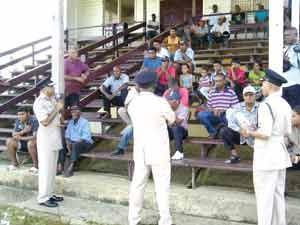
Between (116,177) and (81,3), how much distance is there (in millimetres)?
11716

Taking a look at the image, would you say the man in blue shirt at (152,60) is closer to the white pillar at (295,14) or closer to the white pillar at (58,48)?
the white pillar at (58,48)

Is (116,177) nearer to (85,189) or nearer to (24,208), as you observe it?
(85,189)

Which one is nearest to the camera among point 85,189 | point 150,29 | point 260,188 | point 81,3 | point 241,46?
point 260,188

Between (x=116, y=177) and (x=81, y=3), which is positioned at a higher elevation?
(x=81, y=3)

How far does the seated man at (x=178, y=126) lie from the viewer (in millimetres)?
6250

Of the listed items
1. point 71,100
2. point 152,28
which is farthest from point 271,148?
point 152,28

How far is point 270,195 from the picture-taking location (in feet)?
14.1

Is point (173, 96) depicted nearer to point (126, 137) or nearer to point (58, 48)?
point (126, 137)

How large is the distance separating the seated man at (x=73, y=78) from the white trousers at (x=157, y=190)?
3.51 meters

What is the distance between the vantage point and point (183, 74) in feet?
27.9

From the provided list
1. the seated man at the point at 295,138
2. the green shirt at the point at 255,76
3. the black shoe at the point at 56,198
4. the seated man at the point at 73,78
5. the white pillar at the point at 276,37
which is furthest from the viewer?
the green shirt at the point at 255,76

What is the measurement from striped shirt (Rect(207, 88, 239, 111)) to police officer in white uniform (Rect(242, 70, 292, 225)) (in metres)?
2.30

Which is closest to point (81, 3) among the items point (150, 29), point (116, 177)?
point (150, 29)

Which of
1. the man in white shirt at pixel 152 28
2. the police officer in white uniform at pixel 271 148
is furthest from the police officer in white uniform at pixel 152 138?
the man in white shirt at pixel 152 28
